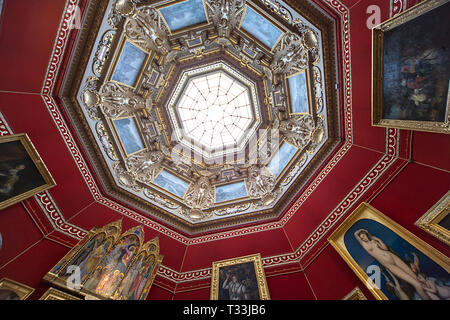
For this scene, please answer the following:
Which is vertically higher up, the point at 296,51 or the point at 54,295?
the point at 296,51

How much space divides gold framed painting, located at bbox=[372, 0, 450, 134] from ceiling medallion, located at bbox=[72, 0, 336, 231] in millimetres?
1856

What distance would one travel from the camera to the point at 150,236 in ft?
26.9

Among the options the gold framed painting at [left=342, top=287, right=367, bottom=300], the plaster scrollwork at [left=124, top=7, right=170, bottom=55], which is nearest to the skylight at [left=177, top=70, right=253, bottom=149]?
the plaster scrollwork at [left=124, top=7, right=170, bottom=55]

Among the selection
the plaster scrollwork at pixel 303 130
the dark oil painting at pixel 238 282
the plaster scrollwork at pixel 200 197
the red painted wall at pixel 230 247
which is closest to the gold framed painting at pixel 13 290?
the red painted wall at pixel 230 247

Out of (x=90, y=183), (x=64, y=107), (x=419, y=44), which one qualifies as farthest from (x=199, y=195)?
(x=419, y=44)

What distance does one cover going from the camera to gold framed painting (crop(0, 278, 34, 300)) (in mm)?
4637

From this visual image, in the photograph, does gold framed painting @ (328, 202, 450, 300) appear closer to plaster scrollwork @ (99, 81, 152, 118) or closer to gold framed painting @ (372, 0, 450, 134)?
gold framed painting @ (372, 0, 450, 134)

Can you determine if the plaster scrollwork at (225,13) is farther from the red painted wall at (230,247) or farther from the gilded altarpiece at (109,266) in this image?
the gilded altarpiece at (109,266)

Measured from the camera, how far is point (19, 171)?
18.5 ft

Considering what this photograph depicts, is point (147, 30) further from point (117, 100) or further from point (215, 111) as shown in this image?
point (215, 111)

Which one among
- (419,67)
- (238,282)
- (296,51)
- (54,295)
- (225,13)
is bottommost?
(238,282)

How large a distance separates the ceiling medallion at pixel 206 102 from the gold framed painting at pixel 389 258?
111 inches

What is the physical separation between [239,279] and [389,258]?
4.21 meters

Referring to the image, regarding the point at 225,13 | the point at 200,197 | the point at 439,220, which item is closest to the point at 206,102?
the point at 225,13
